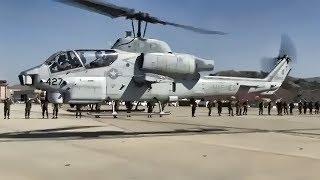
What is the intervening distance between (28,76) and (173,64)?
6.01 m

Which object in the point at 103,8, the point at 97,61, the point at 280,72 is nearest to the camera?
the point at 103,8

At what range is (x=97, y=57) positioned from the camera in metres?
17.3

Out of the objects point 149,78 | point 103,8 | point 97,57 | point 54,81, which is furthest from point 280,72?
point 54,81

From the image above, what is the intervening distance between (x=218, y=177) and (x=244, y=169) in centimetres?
110

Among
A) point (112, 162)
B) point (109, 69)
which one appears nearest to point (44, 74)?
point (109, 69)

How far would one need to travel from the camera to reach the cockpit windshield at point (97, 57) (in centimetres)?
1698

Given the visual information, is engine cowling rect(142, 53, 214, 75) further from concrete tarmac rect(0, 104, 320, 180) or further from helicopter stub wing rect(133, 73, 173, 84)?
concrete tarmac rect(0, 104, 320, 180)

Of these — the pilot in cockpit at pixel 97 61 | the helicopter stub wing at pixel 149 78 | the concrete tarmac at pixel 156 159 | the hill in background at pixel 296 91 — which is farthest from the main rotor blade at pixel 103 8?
the hill in background at pixel 296 91

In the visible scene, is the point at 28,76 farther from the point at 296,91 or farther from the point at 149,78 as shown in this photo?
the point at 296,91

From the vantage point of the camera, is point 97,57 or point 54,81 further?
point 97,57

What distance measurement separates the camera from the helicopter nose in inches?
623

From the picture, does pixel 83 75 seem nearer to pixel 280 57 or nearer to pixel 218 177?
pixel 218 177

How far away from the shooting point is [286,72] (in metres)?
29.0

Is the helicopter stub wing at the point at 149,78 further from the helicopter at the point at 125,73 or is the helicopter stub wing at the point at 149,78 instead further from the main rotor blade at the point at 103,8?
the main rotor blade at the point at 103,8
